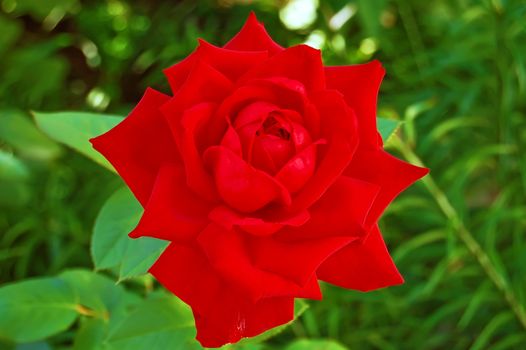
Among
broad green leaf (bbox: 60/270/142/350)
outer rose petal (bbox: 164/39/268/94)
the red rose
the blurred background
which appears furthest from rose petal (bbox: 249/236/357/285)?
the blurred background

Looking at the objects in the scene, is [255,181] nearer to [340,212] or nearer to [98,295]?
[340,212]

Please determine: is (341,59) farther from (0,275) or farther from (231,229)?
(231,229)

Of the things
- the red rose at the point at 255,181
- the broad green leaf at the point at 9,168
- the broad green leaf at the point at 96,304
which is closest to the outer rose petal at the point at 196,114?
the red rose at the point at 255,181

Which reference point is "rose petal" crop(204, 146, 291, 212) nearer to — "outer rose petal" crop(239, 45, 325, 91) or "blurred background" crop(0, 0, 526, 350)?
"outer rose petal" crop(239, 45, 325, 91)

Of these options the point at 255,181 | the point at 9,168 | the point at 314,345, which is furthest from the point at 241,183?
the point at 9,168

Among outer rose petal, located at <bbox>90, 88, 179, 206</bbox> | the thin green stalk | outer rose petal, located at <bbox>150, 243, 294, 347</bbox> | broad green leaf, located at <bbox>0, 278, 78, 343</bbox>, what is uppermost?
outer rose petal, located at <bbox>90, 88, 179, 206</bbox>

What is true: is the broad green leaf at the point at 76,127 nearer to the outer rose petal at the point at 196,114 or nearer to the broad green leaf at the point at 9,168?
the outer rose petal at the point at 196,114
